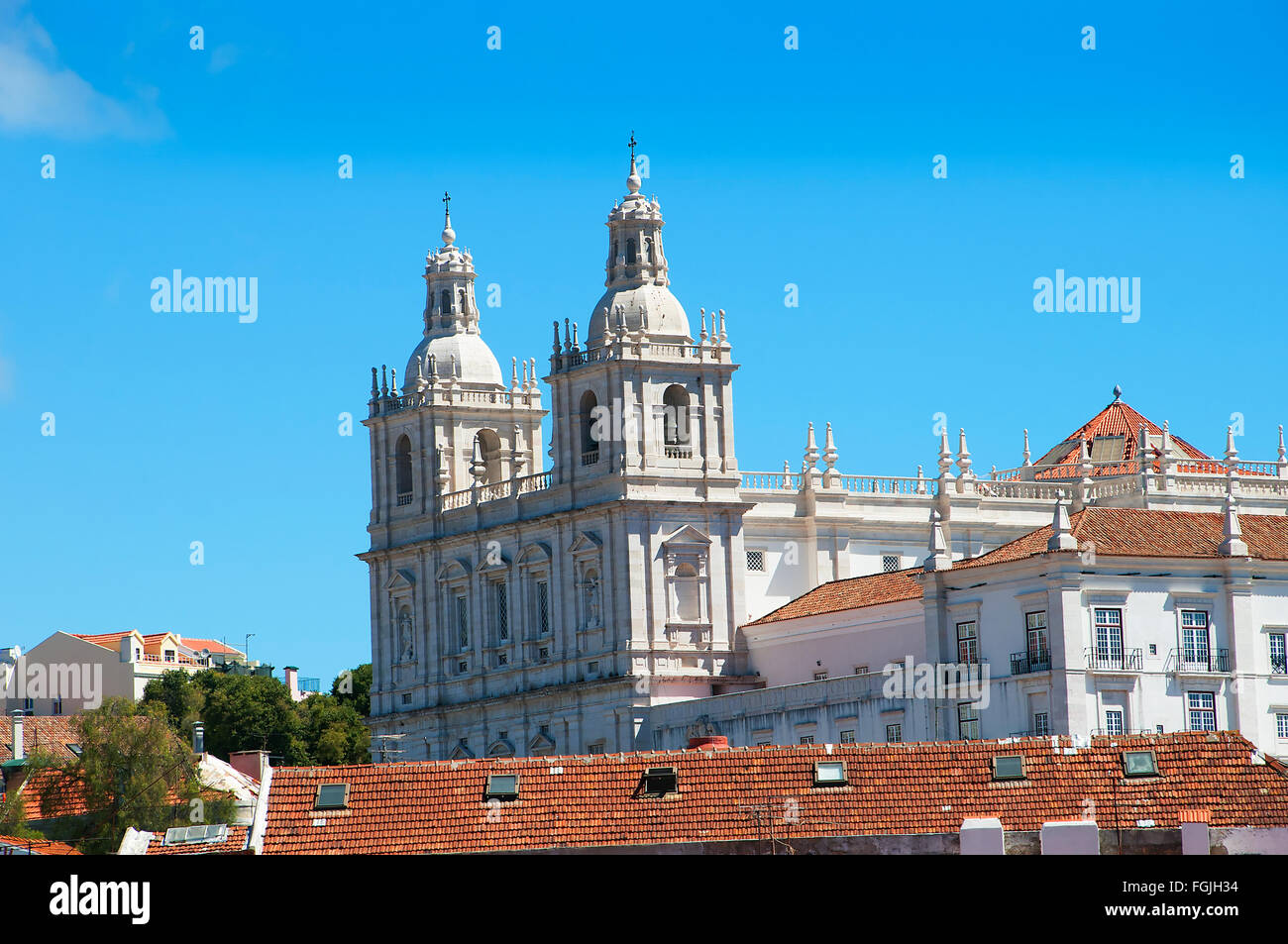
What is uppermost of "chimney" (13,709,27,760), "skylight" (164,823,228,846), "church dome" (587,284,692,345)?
"church dome" (587,284,692,345)

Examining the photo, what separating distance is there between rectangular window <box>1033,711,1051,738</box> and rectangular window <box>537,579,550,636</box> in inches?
1088

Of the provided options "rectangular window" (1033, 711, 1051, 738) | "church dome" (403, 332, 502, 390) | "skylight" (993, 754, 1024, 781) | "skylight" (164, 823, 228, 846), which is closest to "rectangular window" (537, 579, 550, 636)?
"church dome" (403, 332, 502, 390)

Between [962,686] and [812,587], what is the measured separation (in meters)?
21.2

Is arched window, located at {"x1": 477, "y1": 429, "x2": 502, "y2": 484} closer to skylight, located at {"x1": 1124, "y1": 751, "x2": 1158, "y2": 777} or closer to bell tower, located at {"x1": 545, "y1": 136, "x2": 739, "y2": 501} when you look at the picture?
bell tower, located at {"x1": 545, "y1": 136, "x2": 739, "y2": 501}

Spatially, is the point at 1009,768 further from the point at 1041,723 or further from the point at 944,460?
the point at 944,460

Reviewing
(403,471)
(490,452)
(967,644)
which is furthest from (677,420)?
(967,644)

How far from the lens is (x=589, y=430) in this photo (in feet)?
346

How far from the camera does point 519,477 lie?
10881cm

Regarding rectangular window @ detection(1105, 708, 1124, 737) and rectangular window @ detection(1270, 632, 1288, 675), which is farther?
rectangular window @ detection(1270, 632, 1288, 675)

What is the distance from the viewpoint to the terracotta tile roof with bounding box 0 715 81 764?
113 metres

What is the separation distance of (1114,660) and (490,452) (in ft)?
133

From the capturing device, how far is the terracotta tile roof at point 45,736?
11281 centimetres
